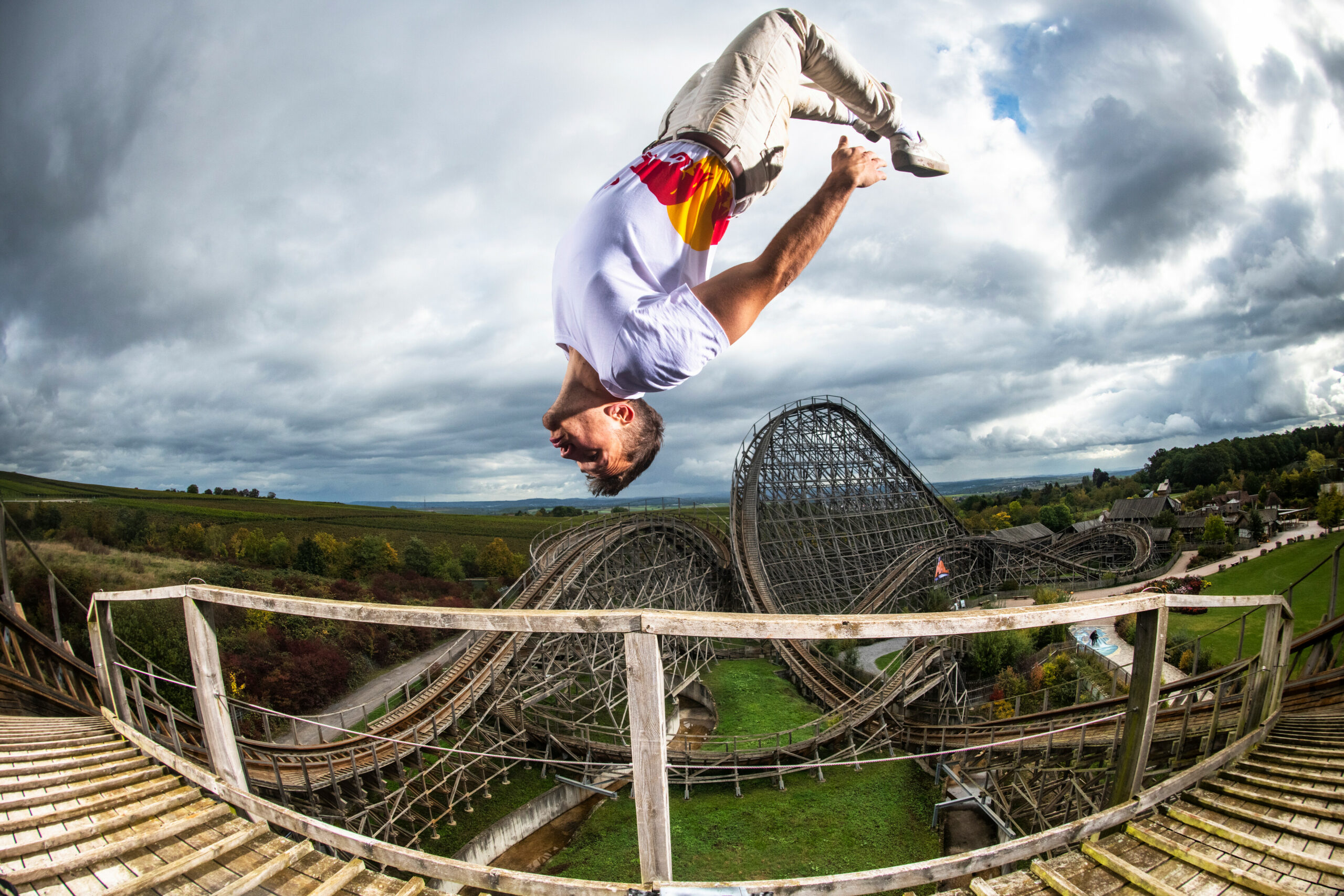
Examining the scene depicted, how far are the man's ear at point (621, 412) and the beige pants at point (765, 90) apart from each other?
179 cm

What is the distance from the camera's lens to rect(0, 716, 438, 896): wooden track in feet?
4.08

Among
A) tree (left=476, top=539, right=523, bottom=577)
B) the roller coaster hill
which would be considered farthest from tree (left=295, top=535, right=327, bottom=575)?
tree (left=476, top=539, right=523, bottom=577)

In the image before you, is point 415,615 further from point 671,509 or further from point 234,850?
point 671,509

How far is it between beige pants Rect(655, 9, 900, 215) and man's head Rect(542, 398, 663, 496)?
→ 6.13ft

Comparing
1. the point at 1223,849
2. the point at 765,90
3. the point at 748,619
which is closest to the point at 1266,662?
the point at 1223,849

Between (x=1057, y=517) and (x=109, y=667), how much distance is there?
2608 centimetres

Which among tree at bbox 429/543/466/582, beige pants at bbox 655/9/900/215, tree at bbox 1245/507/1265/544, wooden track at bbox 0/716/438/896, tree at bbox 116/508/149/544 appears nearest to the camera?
wooden track at bbox 0/716/438/896

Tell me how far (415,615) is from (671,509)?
33.9 ft

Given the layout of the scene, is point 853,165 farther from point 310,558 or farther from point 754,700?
point 310,558

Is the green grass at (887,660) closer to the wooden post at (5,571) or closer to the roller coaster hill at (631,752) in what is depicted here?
the roller coaster hill at (631,752)

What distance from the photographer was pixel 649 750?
1118 mm

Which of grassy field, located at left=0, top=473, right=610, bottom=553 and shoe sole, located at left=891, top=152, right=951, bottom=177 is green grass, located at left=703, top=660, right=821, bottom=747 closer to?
grassy field, located at left=0, top=473, right=610, bottom=553

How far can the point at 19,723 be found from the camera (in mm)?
2369

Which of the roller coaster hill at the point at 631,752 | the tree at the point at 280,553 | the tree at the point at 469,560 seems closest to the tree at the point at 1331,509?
the roller coaster hill at the point at 631,752
